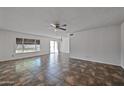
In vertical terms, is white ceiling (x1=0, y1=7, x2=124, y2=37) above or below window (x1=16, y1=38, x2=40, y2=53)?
above

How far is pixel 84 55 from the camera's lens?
6270 mm

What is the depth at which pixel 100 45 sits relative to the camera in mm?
5223

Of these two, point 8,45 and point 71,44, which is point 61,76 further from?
point 8,45

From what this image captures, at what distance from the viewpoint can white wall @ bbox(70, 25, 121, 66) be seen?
15.0 ft

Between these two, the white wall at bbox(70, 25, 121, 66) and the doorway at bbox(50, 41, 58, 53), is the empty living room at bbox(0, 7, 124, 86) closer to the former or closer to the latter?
the white wall at bbox(70, 25, 121, 66)

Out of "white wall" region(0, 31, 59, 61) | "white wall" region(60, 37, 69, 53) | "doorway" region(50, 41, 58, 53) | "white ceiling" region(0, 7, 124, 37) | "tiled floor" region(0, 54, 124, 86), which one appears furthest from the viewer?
"white wall" region(60, 37, 69, 53)

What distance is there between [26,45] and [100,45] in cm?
631

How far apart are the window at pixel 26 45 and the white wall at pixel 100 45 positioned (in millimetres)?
4212

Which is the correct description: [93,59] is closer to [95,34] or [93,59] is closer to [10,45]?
[95,34]

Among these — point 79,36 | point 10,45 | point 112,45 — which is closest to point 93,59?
point 112,45

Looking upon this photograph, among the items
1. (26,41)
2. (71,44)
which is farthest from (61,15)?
(26,41)

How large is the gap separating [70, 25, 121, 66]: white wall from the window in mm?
4212

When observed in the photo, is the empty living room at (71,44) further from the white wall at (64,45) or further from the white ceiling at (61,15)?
the white wall at (64,45)

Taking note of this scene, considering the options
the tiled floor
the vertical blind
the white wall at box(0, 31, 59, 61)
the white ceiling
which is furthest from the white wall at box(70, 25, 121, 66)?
the white wall at box(0, 31, 59, 61)
